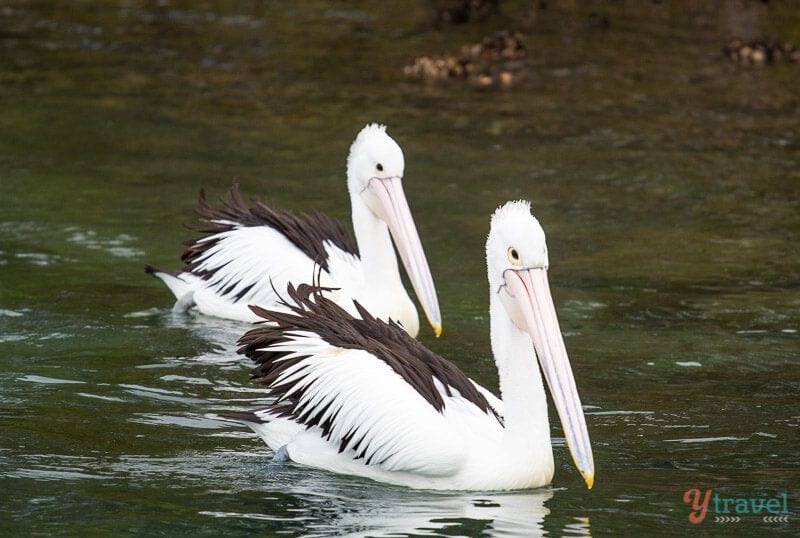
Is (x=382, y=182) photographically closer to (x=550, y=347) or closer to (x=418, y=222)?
(x=550, y=347)

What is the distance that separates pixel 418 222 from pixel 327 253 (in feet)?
7.86

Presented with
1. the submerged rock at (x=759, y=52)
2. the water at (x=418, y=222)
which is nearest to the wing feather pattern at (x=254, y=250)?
the water at (x=418, y=222)

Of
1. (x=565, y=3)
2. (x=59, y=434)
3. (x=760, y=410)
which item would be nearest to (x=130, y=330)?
(x=59, y=434)

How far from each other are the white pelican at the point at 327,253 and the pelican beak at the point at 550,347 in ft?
5.09

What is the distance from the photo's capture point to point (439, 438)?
200 inches

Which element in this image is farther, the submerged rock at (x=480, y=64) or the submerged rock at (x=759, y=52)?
the submerged rock at (x=759, y=52)

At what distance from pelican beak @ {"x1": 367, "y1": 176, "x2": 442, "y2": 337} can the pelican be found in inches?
43.9

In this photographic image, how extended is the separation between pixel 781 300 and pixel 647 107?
236 inches

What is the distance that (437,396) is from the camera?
523 centimetres

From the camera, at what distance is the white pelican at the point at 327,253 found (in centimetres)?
733

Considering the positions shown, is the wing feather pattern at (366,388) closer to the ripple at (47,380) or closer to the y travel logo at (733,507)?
the y travel logo at (733,507)

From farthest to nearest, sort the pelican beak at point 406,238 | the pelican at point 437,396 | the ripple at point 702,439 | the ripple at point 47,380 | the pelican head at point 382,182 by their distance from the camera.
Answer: the pelican head at point 382,182, the pelican beak at point 406,238, the ripple at point 47,380, the ripple at point 702,439, the pelican at point 437,396

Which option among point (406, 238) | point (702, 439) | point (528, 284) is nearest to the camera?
point (528, 284)

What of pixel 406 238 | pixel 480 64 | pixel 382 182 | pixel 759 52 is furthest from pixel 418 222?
pixel 759 52
